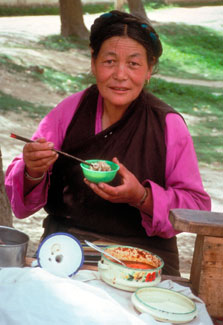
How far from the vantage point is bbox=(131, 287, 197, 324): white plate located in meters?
1.71

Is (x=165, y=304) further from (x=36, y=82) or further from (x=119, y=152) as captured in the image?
(x=36, y=82)

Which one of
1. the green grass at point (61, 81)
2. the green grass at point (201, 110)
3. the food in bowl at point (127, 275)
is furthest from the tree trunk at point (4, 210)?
the green grass at point (61, 81)

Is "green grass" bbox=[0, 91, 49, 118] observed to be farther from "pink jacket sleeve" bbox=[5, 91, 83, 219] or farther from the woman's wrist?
the woman's wrist

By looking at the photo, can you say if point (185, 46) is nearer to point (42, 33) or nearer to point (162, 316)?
point (42, 33)

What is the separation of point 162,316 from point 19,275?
1.56ft

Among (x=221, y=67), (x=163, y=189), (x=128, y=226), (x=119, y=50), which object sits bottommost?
(x=221, y=67)

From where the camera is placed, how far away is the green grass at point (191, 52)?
56.0ft

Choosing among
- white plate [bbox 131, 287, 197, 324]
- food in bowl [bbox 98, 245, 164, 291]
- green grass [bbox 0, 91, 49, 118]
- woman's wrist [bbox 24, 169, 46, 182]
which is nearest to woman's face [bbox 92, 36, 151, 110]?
woman's wrist [bbox 24, 169, 46, 182]

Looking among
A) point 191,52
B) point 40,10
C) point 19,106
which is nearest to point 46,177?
point 19,106

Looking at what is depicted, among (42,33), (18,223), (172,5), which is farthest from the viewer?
(172,5)

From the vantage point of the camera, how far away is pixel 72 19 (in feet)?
53.8

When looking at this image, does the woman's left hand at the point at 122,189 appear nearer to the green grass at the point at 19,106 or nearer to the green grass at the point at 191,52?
the green grass at the point at 19,106

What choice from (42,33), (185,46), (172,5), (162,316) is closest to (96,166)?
(162,316)

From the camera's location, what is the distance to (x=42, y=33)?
17.7 m
